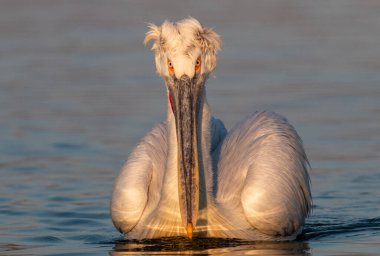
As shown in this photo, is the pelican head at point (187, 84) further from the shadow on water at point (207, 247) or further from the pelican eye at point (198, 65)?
the shadow on water at point (207, 247)

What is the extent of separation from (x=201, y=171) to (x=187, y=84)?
2.10 feet

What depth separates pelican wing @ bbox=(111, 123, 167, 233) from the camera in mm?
A: 8102

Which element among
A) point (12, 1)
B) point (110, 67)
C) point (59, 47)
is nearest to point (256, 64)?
point (110, 67)

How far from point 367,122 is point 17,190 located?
345 centimetres

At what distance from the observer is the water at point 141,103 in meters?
8.53

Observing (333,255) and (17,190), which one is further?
(17,190)

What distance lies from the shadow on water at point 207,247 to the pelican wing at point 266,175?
0.59ft

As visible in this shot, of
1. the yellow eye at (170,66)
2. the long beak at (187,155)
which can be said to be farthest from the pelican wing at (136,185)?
the yellow eye at (170,66)

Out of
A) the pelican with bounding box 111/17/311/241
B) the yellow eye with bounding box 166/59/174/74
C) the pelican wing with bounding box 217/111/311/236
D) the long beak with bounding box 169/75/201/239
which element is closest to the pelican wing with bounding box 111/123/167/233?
the pelican with bounding box 111/17/311/241

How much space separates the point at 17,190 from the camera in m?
9.66

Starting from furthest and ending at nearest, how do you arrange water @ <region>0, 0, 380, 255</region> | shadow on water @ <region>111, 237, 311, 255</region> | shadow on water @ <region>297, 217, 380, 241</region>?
water @ <region>0, 0, 380, 255</region> → shadow on water @ <region>297, 217, 380, 241</region> → shadow on water @ <region>111, 237, 311, 255</region>

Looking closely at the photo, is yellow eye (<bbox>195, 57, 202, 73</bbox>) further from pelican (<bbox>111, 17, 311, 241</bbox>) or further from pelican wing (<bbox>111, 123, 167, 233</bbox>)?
pelican wing (<bbox>111, 123, 167, 233</bbox>)

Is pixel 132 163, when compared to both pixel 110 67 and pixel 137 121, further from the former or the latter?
pixel 110 67

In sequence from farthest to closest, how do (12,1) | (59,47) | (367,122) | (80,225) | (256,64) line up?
(12,1), (59,47), (256,64), (367,122), (80,225)
